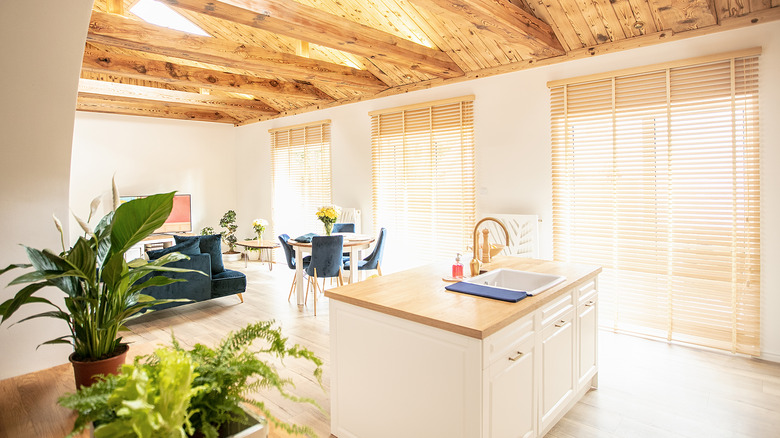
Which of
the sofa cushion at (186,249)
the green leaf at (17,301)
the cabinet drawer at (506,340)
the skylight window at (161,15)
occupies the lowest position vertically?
the cabinet drawer at (506,340)

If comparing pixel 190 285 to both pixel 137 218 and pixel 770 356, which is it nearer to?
pixel 137 218

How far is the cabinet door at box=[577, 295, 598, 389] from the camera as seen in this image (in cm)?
272

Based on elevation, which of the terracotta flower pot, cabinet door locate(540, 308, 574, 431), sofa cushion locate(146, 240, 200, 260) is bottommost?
cabinet door locate(540, 308, 574, 431)

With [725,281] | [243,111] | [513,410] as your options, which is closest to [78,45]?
[513,410]

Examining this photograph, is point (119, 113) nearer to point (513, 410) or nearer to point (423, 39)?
point (423, 39)

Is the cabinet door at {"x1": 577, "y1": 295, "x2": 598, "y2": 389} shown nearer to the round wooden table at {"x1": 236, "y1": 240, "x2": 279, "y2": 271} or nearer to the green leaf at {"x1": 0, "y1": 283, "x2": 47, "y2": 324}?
the green leaf at {"x1": 0, "y1": 283, "x2": 47, "y2": 324}

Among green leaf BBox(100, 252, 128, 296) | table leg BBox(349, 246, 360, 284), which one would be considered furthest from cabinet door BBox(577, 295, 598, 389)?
table leg BBox(349, 246, 360, 284)

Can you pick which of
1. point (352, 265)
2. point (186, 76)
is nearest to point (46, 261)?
point (352, 265)

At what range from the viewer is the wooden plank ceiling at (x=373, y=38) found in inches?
140

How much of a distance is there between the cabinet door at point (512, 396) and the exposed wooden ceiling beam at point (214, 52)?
155 inches

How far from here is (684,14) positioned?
359 cm

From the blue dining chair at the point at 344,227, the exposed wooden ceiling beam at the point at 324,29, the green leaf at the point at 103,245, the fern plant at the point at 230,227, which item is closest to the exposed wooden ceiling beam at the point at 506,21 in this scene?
the exposed wooden ceiling beam at the point at 324,29

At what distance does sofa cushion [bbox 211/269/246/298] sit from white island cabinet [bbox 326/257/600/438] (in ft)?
10.0

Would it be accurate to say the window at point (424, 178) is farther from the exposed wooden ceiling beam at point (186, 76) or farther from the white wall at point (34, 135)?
the white wall at point (34, 135)
